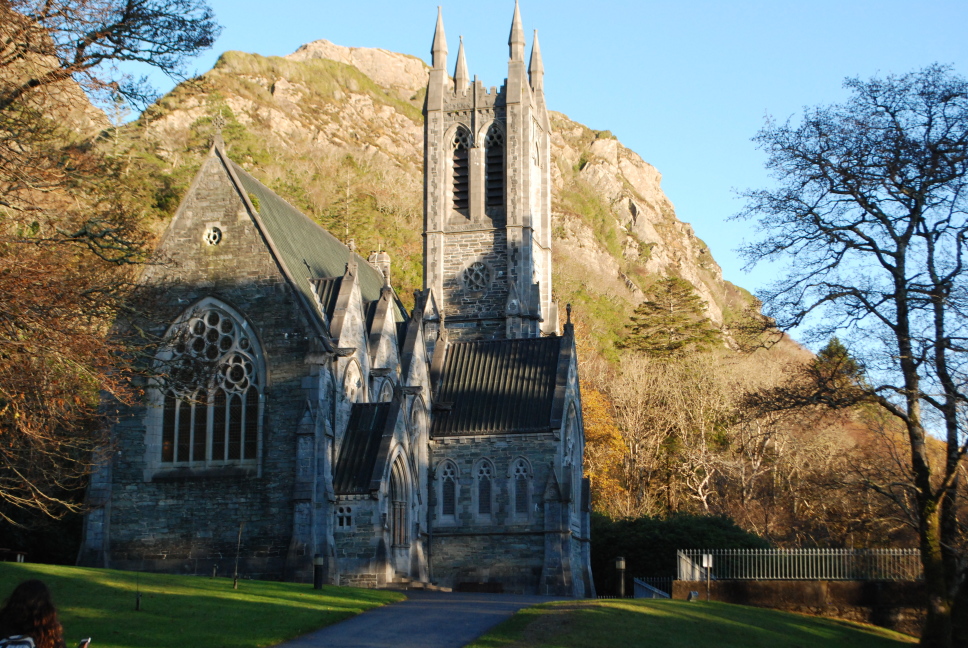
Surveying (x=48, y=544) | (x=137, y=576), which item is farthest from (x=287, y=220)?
(x=137, y=576)

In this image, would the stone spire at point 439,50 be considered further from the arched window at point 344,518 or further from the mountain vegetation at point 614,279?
the arched window at point 344,518

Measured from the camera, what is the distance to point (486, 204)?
49.8 meters

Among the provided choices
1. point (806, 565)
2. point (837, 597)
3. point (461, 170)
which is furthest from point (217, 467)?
point (461, 170)

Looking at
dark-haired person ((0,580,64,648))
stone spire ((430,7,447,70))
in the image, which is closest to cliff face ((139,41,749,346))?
stone spire ((430,7,447,70))

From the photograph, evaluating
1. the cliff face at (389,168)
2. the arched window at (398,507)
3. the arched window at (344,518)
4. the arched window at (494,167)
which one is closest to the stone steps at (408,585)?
the arched window at (398,507)

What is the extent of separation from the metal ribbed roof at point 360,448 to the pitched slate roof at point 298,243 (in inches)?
129

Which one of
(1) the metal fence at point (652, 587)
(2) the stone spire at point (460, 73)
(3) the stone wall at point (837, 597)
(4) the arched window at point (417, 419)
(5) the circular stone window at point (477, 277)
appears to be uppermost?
(2) the stone spire at point (460, 73)

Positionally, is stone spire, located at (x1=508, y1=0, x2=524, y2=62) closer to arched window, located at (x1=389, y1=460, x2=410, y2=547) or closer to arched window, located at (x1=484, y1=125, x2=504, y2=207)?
arched window, located at (x1=484, y1=125, x2=504, y2=207)

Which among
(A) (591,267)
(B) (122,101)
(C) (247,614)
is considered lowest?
(C) (247,614)

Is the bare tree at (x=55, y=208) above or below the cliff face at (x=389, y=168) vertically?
below

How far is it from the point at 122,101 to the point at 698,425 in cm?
4544

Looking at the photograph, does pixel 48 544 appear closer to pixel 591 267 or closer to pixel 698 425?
pixel 698 425

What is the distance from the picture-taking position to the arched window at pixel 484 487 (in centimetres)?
3697

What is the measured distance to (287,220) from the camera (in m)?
36.9
